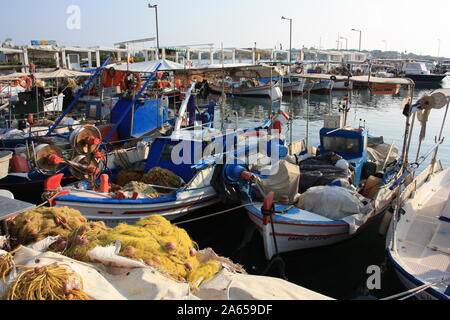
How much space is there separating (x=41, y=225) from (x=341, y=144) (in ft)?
31.2

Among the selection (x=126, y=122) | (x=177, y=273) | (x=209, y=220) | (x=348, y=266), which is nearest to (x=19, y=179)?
(x=126, y=122)

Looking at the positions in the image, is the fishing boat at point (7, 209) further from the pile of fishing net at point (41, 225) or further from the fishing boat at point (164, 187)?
the fishing boat at point (164, 187)

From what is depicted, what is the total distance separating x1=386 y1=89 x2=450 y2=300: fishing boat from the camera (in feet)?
20.6

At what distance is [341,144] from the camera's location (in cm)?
1245

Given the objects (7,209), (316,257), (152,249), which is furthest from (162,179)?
(152,249)

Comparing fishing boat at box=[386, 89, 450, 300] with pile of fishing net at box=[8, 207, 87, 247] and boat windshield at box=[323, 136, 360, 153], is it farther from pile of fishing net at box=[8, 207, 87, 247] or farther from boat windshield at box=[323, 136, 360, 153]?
pile of fishing net at box=[8, 207, 87, 247]

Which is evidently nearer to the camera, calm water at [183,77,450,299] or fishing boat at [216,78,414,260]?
calm water at [183,77,450,299]

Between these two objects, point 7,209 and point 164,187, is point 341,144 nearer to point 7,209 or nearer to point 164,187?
point 164,187

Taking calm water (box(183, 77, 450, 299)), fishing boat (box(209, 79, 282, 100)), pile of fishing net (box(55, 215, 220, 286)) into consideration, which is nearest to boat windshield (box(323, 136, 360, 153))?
calm water (box(183, 77, 450, 299))

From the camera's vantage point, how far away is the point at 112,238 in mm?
4883

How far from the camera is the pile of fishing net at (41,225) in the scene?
6064mm

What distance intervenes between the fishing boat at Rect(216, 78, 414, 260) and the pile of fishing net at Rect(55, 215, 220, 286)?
346 cm
